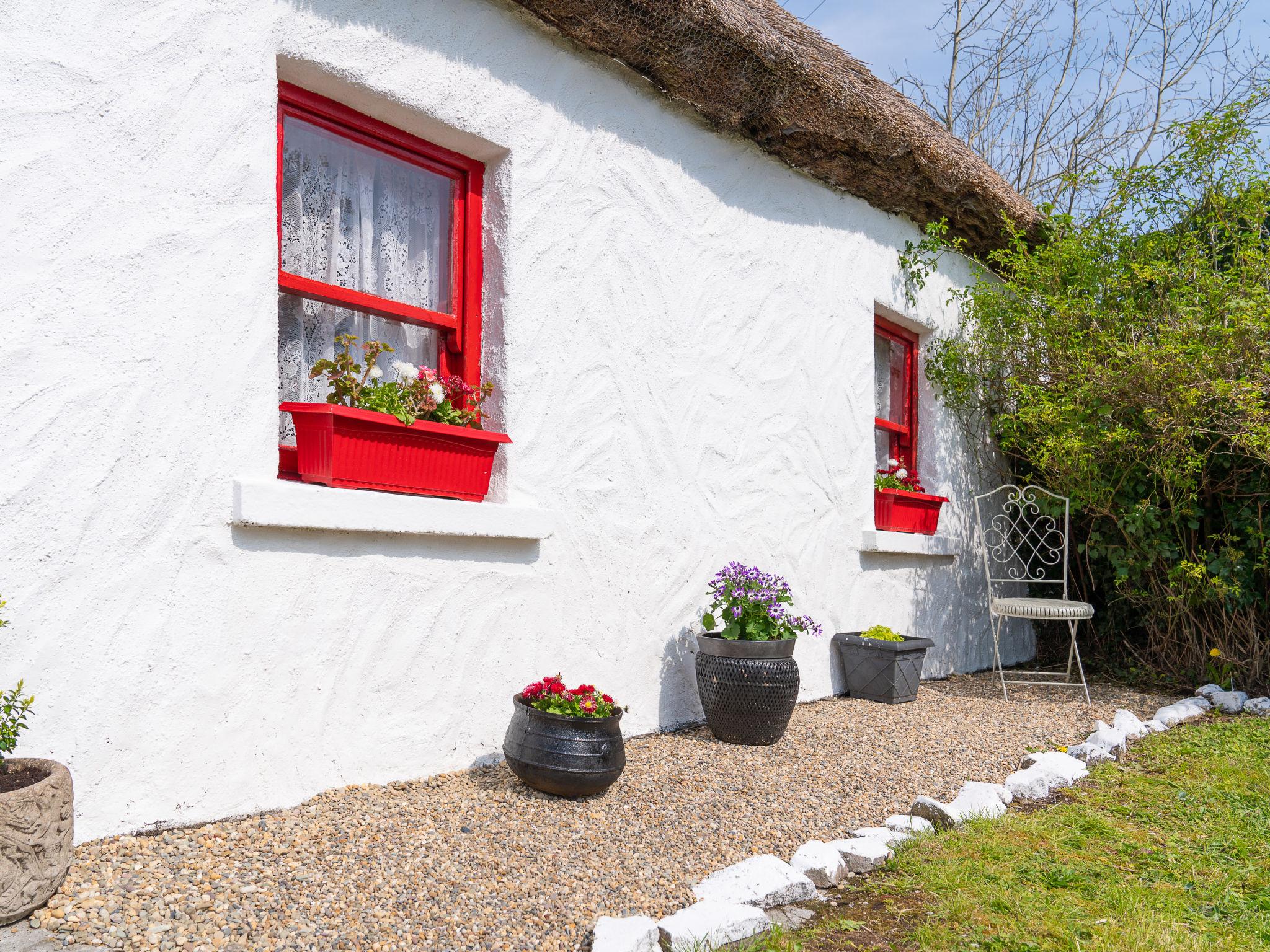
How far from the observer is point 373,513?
2.88 metres

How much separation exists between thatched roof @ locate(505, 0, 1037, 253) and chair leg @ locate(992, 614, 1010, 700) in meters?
2.54

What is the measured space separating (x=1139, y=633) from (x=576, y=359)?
4794mm

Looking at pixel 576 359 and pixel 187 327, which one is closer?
pixel 187 327

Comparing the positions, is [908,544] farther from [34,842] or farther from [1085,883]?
[34,842]

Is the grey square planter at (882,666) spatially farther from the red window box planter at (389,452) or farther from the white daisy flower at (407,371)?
the white daisy flower at (407,371)

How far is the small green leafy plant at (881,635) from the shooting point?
16.4 feet

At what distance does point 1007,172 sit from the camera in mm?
12773

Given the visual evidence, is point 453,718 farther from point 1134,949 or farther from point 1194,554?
point 1194,554

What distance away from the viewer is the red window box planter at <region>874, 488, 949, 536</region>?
5.58 metres

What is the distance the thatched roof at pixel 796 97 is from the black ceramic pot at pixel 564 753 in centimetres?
254

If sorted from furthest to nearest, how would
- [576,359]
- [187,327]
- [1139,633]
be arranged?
[1139,633], [576,359], [187,327]

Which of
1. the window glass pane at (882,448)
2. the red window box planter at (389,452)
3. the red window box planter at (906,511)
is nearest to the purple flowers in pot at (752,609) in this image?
the red window box planter at (389,452)

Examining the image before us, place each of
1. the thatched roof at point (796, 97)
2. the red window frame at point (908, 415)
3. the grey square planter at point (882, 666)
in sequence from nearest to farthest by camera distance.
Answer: the thatched roof at point (796, 97), the grey square planter at point (882, 666), the red window frame at point (908, 415)

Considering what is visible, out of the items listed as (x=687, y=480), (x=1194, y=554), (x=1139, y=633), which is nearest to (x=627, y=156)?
(x=687, y=480)
